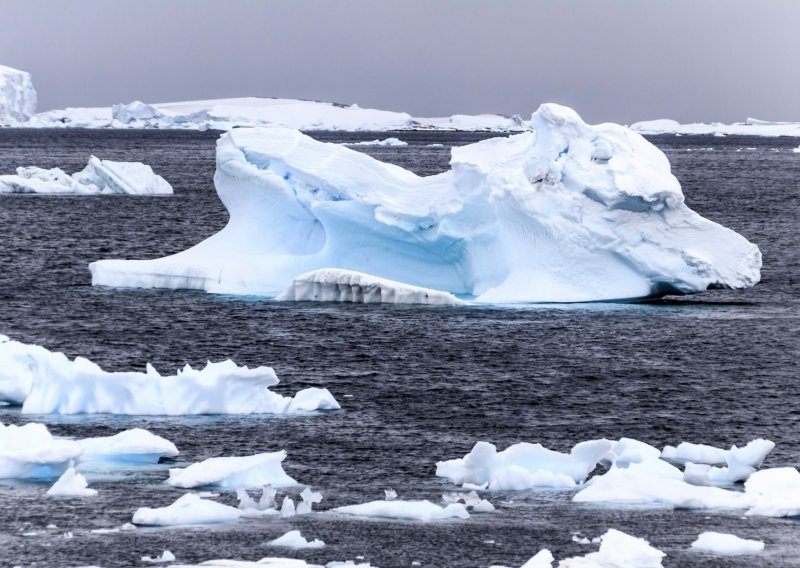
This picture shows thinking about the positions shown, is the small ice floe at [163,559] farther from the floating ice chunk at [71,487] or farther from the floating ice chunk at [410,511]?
the floating ice chunk at [71,487]

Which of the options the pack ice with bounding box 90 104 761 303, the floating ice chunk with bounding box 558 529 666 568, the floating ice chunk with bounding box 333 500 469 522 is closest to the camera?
the floating ice chunk with bounding box 558 529 666 568

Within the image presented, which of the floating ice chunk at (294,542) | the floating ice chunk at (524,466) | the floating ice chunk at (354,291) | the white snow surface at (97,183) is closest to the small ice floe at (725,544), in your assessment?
the floating ice chunk at (524,466)

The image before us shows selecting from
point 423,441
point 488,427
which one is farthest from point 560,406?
point 423,441

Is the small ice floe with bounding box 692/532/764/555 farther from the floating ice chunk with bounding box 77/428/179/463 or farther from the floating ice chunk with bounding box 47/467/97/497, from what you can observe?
the floating ice chunk with bounding box 77/428/179/463

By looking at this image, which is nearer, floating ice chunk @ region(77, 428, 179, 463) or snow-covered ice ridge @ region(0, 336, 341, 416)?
floating ice chunk @ region(77, 428, 179, 463)

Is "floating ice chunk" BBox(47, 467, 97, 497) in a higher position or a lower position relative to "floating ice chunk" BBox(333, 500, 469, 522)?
lower

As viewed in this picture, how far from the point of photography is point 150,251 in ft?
122

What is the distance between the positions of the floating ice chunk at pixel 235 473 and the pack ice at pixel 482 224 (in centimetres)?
1233

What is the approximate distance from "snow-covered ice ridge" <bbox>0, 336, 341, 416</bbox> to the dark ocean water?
0.42 meters

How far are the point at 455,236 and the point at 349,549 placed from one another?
14671 mm

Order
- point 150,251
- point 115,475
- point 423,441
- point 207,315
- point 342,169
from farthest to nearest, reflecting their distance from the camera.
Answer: point 150,251
point 342,169
point 207,315
point 423,441
point 115,475

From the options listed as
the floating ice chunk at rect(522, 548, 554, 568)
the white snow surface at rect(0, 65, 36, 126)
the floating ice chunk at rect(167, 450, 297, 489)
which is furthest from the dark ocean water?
the white snow surface at rect(0, 65, 36, 126)

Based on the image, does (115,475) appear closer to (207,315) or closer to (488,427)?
(488,427)

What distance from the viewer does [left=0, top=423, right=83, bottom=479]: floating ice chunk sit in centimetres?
1413
